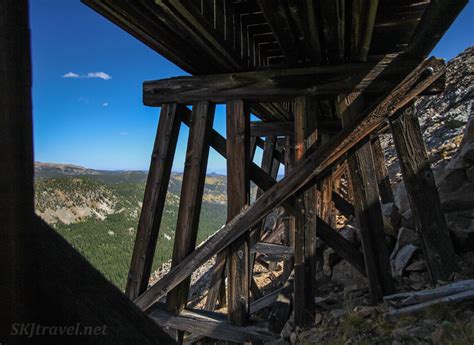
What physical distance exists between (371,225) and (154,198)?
2.61 m

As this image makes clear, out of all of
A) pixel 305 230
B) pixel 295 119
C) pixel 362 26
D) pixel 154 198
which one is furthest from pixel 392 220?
pixel 154 198

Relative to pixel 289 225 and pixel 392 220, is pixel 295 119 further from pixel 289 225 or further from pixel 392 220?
pixel 289 225

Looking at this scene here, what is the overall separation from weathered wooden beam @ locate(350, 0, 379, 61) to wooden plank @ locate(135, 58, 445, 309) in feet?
1.83

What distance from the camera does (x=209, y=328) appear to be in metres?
3.50

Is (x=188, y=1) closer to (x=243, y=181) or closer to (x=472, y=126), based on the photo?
(x=243, y=181)

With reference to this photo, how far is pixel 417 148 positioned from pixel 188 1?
2.69 meters

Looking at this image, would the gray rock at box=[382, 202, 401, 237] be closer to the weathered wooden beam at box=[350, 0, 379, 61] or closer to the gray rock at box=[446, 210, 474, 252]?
the gray rock at box=[446, 210, 474, 252]

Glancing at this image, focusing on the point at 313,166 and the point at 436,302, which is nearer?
the point at 436,302

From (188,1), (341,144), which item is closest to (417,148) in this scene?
(341,144)

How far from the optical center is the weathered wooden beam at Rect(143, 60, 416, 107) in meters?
3.39

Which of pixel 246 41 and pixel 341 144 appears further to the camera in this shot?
pixel 246 41

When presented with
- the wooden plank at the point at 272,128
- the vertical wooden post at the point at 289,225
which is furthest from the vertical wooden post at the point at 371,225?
the vertical wooden post at the point at 289,225

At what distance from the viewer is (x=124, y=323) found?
0.85 m

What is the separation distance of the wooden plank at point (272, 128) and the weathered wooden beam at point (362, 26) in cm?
314
